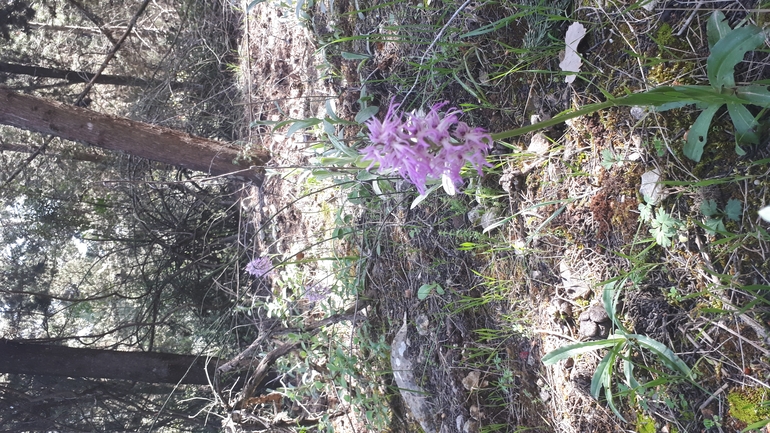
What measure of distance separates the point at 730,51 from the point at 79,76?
5403 millimetres

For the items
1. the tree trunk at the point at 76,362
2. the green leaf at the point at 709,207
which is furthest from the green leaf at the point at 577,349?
the tree trunk at the point at 76,362

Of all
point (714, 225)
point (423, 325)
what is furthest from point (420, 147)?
point (423, 325)

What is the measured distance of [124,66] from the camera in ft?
17.1

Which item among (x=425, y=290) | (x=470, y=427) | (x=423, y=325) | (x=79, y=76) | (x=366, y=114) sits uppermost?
(x=79, y=76)

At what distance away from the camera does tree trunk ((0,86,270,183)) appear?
9.41 ft

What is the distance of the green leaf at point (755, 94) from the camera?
1.21m

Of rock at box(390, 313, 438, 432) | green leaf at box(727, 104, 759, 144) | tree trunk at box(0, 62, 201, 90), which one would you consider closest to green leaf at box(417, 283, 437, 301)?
rock at box(390, 313, 438, 432)

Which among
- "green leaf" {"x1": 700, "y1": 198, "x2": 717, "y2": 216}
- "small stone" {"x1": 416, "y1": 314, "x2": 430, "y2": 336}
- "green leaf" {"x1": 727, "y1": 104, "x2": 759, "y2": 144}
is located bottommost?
"small stone" {"x1": 416, "y1": 314, "x2": 430, "y2": 336}

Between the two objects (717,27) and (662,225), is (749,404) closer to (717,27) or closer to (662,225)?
(662,225)

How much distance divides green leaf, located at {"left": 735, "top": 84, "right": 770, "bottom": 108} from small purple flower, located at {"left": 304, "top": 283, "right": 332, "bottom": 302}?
2.16 metres

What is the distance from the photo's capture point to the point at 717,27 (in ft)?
4.29

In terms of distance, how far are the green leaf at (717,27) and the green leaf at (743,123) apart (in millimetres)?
158

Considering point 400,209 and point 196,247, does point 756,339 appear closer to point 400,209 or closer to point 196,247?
point 400,209

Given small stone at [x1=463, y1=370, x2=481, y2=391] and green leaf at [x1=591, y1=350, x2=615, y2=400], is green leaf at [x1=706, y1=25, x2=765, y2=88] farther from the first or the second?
small stone at [x1=463, y1=370, x2=481, y2=391]
